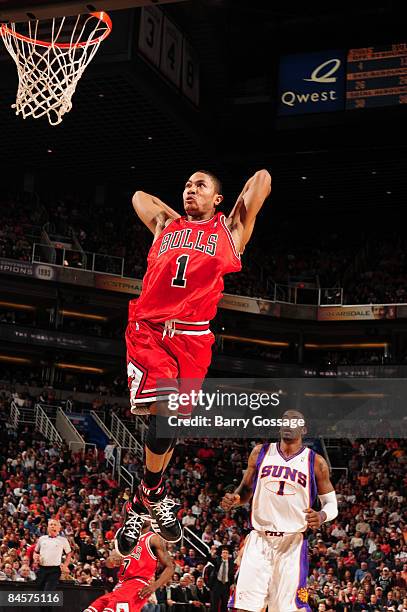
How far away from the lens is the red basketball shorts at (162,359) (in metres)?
6.05

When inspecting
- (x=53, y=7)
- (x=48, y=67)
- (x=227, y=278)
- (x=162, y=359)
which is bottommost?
(x=162, y=359)

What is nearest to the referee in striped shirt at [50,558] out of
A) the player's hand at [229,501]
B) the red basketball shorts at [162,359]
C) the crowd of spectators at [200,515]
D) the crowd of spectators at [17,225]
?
the crowd of spectators at [200,515]

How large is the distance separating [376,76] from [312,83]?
70.0 inches

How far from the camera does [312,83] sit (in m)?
24.8

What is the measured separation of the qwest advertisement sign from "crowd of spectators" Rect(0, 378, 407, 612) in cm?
939

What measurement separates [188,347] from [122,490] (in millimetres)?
16683

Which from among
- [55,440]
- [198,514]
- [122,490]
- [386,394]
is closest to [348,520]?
[198,514]

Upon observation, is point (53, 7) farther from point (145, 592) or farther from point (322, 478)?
point (145, 592)

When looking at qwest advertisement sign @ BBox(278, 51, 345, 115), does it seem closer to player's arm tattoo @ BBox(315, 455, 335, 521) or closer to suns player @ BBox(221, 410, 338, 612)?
suns player @ BBox(221, 410, 338, 612)

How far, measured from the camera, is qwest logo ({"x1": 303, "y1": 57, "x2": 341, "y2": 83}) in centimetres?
2442

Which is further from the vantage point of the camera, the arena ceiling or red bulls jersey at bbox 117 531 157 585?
the arena ceiling

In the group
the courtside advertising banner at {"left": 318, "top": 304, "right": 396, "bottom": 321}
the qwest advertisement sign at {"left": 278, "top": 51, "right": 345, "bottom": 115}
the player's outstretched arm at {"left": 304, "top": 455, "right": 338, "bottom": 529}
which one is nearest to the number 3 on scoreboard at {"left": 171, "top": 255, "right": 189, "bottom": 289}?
the player's outstretched arm at {"left": 304, "top": 455, "right": 338, "bottom": 529}

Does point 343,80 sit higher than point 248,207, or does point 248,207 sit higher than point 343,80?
point 343,80

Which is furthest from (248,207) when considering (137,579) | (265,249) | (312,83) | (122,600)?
(265,249)
